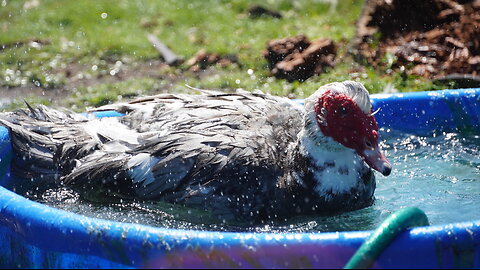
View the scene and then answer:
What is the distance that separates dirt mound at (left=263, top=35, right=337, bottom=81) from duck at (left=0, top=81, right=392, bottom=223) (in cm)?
226

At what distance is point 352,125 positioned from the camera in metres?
3.57

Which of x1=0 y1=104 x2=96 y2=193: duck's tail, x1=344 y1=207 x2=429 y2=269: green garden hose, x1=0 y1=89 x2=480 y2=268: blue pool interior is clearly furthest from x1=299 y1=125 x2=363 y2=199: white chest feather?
x1=0 y1=104 x2=96 y2=193: duck's tail

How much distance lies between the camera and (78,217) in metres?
2.99

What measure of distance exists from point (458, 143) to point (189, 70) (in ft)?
9.87

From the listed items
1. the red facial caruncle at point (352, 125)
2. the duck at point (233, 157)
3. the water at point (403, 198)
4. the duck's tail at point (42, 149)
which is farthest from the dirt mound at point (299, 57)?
the red facial caruncle at point (352, 125)

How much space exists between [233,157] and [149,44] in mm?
4357

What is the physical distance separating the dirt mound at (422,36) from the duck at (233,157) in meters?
2.56

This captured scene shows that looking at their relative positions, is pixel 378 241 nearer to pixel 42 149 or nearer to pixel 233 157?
pixel 233 157

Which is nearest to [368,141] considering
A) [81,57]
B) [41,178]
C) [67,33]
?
[41,178]

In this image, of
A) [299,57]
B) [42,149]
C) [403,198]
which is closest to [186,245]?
[42,149]

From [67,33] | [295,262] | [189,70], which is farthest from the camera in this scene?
[67,33]

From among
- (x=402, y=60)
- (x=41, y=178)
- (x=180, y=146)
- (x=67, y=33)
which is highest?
(x=180, y=146)

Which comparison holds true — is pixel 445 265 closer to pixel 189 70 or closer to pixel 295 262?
pixel 295 262

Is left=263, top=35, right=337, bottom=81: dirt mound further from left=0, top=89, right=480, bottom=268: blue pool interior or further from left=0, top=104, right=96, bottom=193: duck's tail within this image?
left=0, top=89, right=480, bottom=268: blue pool interior
